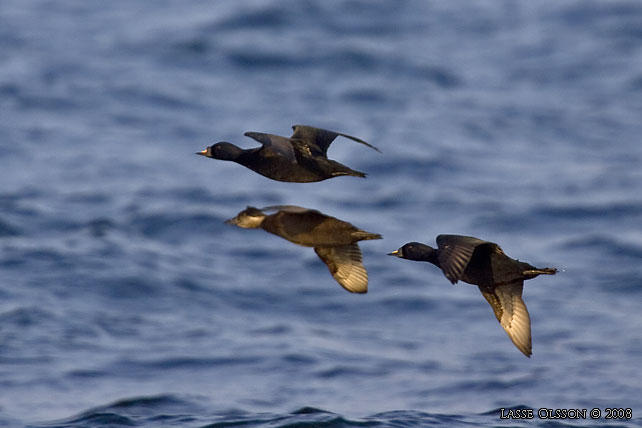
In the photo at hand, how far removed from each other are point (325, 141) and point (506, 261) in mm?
1667

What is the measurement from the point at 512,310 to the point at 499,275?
1.37 feet

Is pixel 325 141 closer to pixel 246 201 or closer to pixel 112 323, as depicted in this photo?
pixel 112 323

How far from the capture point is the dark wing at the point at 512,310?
9.09 meters

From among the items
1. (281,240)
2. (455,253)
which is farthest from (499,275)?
(281,240)

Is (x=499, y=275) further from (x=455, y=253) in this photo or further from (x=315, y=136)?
(x=315, y=136)

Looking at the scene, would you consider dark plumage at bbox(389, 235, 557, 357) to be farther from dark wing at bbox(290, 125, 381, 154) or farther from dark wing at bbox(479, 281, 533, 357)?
dark wing at bbox(290, 125, 381, 154)

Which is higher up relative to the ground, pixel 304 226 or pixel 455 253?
pixel 304 226

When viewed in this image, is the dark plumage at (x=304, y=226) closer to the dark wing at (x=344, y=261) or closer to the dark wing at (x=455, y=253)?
the dark wing at (x=344, y=261)

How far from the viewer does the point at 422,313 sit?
17984mm

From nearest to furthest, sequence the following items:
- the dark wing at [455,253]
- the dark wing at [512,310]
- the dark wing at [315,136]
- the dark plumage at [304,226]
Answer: the dark wing at [455,253], the dark plumage at [304,226], the dark wing at [315,136], the dark wing at [512,310]

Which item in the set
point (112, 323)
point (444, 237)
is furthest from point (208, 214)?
point (444, 237)

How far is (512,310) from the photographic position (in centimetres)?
919

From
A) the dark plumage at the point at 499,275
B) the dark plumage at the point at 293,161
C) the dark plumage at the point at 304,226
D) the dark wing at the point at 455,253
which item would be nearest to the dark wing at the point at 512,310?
the dark plumage at the point at 499,275

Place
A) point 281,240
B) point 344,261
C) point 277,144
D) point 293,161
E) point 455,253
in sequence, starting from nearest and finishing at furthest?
1. point 277,144
2. point 455,253
3. point 293,161
4. point 344,261
5. point 281,240
